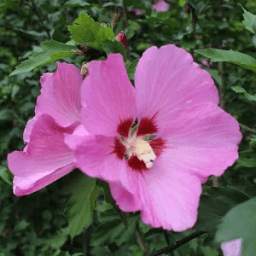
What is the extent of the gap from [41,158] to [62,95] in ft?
0.36

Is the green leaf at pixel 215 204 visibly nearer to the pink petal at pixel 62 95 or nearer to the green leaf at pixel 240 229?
the green leaf at pixel 240 229

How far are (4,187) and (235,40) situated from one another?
53.8 inches

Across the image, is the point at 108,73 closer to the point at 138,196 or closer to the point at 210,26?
the point at 138,196

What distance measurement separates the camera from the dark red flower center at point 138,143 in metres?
0.95

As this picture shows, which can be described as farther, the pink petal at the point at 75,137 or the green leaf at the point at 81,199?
the green leaf at the point at 81,199

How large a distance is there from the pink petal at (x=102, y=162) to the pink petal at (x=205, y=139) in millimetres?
95

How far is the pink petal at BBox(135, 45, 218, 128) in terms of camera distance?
0.95 metres

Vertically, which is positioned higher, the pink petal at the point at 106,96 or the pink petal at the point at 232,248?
the pink petal at the point at 106,96

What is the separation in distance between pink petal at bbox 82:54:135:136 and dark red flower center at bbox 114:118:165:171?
23mm

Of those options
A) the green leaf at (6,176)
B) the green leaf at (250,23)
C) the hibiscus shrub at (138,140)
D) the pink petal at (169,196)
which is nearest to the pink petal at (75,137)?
the hibiscus shrub at (138,140)

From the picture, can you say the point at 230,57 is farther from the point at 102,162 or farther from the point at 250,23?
the point at 102,162

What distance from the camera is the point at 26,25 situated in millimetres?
3100

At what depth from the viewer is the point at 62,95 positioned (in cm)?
99

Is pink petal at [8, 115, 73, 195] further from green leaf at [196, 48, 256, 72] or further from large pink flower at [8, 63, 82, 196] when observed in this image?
green leaf at [196, 48, 256, 72]
